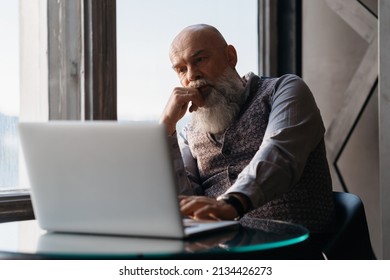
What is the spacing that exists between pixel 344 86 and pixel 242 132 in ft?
4.58

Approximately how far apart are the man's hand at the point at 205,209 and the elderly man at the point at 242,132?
0.92ft

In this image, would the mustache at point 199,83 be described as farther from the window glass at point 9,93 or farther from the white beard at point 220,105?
the window glass at point 9,93

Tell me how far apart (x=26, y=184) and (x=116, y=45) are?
2.26ft

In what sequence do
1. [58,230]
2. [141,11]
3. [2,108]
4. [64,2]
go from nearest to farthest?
[58,230] < [2,108] < [64,2] < [141,11]

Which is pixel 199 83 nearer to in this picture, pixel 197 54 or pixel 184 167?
pixel 197 54

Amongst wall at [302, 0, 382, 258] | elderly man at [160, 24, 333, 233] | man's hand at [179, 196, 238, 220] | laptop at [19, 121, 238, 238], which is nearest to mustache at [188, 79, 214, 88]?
elderly man at [160, 24, 333, 233]

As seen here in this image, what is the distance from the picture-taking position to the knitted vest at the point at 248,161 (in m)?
2.26

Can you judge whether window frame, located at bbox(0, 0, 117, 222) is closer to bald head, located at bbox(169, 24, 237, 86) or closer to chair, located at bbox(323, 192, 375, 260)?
bald head, located at bbox(169, 24, 237, 86)

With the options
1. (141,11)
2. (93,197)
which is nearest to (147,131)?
(93,197)

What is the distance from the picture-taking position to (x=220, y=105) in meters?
2.49

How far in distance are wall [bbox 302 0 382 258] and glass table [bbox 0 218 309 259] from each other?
2050 mm

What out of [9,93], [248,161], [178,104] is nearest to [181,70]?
[178,104]
